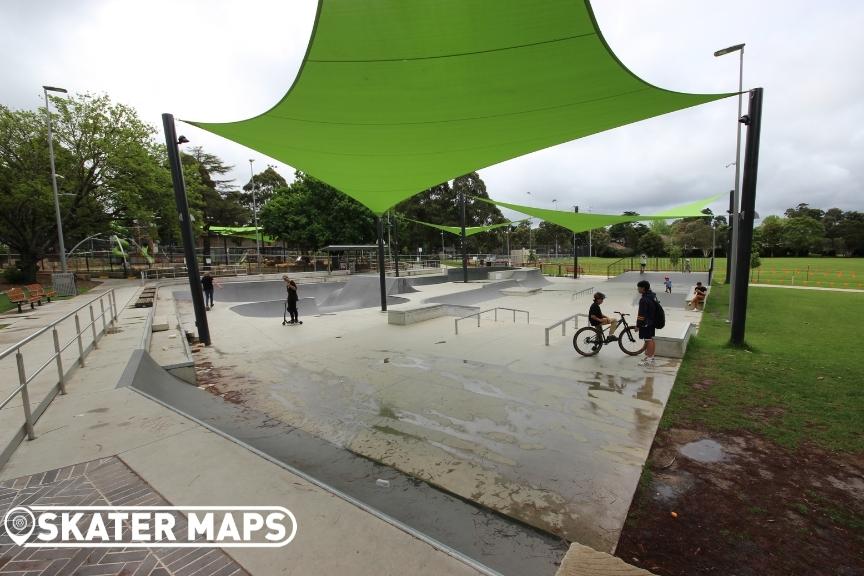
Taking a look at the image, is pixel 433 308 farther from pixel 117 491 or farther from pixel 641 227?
pixel 641 227

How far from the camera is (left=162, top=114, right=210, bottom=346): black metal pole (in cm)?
798

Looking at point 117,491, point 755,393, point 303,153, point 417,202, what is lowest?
point 755,393

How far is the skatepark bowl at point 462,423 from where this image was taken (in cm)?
309

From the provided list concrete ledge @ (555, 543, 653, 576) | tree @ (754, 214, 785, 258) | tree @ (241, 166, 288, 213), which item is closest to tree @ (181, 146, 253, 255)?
tree @ (241, 166, 288, 213)

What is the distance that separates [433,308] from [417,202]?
42033mm

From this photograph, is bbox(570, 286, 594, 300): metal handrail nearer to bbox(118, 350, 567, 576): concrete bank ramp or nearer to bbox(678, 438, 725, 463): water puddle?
bbox(678, 438, 725, 463): water puddle

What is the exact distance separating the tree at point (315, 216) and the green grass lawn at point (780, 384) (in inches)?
1062

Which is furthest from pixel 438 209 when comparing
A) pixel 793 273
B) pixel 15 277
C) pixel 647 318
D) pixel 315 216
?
pixel 647 318

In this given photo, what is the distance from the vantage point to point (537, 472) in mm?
3756

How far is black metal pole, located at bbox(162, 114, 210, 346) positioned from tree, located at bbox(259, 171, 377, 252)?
23.7m

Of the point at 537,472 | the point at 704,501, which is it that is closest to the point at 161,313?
the point at 537,472

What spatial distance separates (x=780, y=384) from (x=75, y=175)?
3057 centimetres

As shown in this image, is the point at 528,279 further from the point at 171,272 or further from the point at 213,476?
the point at 213,476

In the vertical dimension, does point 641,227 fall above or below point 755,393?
above
